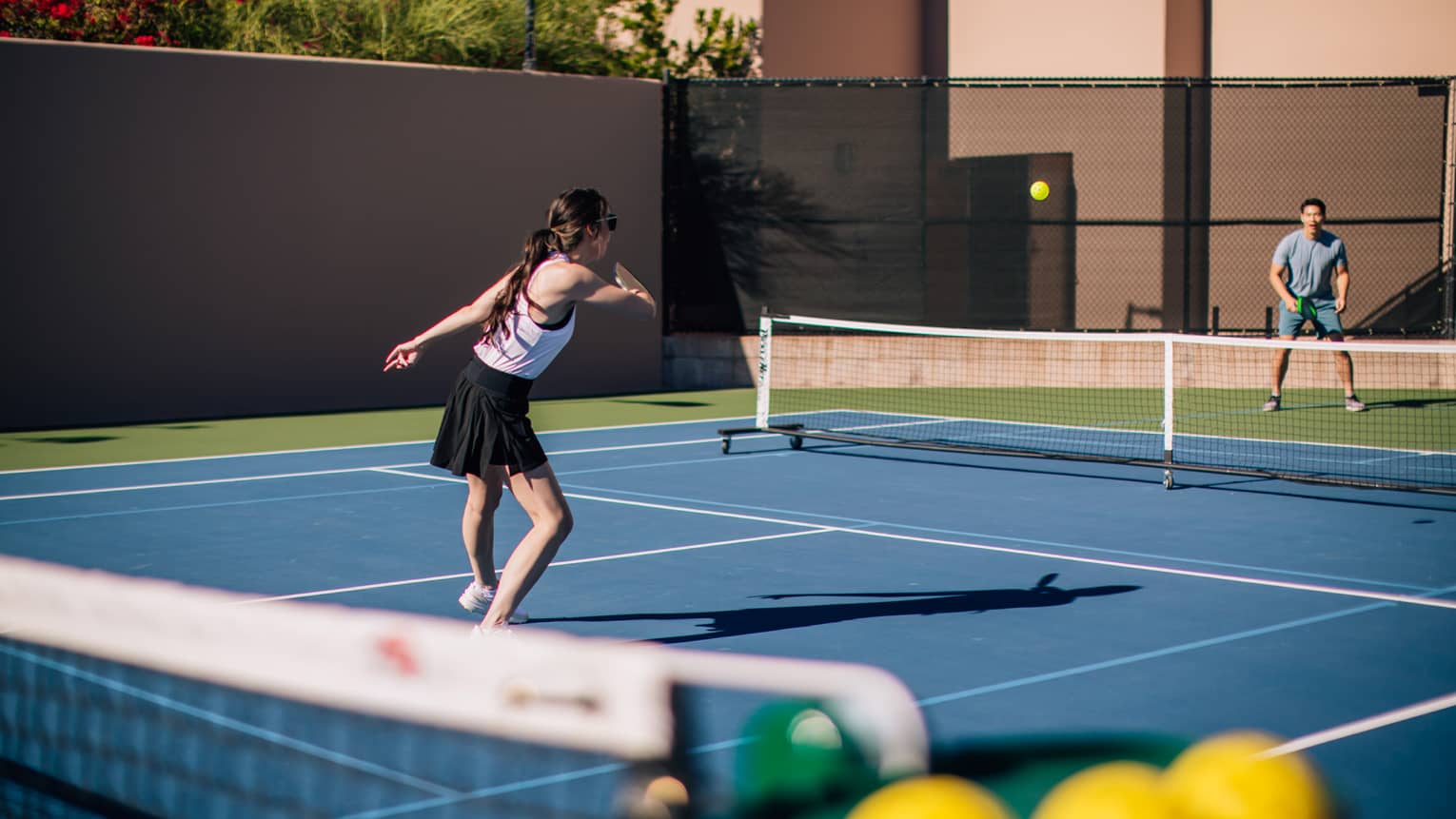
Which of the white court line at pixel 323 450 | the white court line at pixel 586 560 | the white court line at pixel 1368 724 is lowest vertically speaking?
the white court line at pixel 1368 724

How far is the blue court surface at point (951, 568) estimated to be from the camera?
Answer: 16.1 ft

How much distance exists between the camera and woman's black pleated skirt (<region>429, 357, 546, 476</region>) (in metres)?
5.62

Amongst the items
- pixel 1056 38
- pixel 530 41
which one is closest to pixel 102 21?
pixel 530 41

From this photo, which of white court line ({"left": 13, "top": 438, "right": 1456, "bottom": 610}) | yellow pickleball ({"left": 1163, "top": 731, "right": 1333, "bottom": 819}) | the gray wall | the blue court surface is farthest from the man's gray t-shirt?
yellow pickleball ({"left": 1163, "top": 731, "right": 1333, "bottom": 819})

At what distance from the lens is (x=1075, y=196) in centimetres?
1656

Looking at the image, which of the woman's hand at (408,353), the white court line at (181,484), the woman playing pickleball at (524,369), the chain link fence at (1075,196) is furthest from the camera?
the chain link fence at (1075,196)

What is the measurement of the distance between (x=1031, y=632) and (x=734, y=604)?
1204mm

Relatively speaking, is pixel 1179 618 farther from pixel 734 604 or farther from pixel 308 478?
pixel 308 478

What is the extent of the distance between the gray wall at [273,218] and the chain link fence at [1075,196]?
1.42 metres

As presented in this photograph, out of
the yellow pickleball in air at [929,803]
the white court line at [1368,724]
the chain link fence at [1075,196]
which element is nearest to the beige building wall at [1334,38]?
the chain link fence at [1075,196]

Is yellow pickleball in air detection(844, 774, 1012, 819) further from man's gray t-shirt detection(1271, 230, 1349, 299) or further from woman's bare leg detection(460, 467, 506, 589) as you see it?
man's gray t-shirt detection(1271, 230, 1349, 299)

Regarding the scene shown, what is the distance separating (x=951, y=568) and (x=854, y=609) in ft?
3.22

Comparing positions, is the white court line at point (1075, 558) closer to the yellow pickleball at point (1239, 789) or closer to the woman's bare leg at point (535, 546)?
the woman's bare leg at point (535, 546)

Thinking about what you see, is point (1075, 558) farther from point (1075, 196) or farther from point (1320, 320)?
point (1075, 196)
